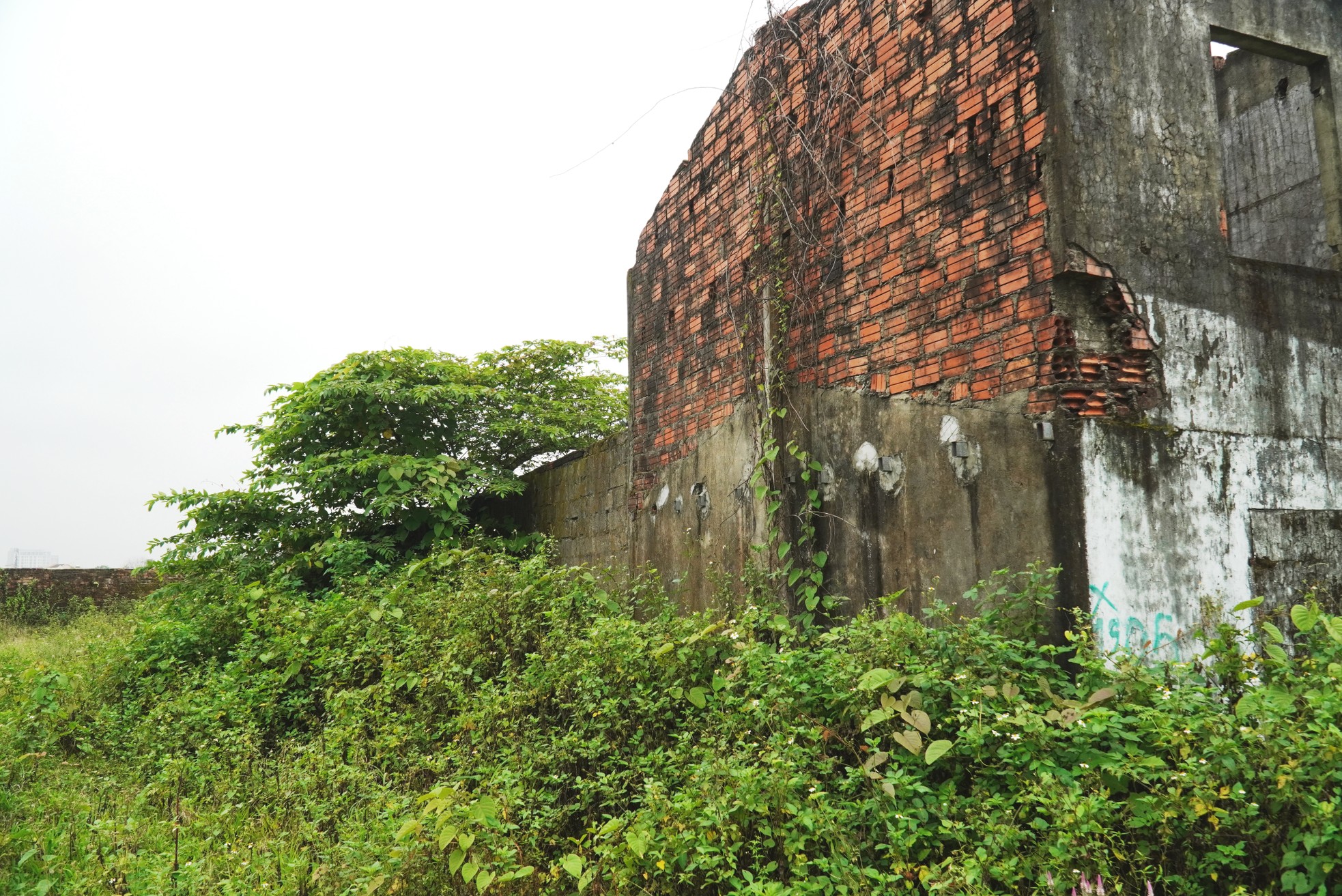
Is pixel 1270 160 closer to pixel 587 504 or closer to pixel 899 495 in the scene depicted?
pixel 899 495

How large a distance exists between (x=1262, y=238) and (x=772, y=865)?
5.96m

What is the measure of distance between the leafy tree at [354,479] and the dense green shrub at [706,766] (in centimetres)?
306

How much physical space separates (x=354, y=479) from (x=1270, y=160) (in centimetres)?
855

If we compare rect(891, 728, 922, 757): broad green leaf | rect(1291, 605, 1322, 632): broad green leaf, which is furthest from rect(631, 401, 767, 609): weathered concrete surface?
rect(1291, 605, 1322, 632): broad green leaf

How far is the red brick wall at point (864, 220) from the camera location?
4.48 meters

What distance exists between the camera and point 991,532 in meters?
4.35

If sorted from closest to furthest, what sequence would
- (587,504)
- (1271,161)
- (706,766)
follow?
1. (706,766)
2. (1271,161)
3. (587,504)

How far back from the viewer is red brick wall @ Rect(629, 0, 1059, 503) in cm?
448

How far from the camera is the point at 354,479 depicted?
948cm

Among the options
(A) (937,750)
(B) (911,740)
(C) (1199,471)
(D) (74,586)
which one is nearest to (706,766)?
(B) (911,740)

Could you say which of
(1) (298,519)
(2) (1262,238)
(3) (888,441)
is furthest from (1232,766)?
(1) (298,519)

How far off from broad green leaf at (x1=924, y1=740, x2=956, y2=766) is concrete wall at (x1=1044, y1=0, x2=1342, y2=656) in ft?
3.66

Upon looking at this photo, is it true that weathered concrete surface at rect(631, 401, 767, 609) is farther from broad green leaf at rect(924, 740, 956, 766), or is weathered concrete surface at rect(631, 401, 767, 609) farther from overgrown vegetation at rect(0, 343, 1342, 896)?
broad green leaf at rect(924, 740, 956, 766)

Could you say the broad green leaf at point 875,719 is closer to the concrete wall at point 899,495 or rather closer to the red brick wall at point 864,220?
the concrete wall at point 899,495
